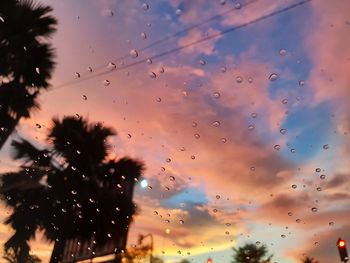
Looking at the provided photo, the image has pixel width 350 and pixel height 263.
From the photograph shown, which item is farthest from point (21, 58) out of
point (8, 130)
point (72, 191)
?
point (72, 191)

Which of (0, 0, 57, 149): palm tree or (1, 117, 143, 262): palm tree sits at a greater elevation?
(0, 0, 57, 149): palm tree

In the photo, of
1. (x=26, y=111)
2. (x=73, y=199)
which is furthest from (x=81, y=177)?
(x=26, y=111)

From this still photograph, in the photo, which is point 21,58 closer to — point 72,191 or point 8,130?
point 8,130

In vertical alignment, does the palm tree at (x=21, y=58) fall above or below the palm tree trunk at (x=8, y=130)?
above

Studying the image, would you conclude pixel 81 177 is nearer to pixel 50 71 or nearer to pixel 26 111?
pixel 26 111

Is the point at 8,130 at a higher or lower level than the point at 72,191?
higher
